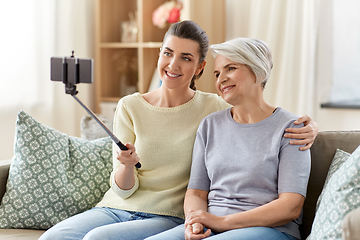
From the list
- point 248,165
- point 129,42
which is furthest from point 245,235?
point 129,42

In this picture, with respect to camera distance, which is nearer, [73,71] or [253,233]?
[73,71]

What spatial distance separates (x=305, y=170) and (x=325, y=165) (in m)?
0.24

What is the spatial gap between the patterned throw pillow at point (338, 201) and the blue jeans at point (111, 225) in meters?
0.54

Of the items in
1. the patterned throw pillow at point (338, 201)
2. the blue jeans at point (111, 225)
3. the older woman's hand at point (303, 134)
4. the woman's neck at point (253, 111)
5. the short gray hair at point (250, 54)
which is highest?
the short gray hair at point (250, 54)

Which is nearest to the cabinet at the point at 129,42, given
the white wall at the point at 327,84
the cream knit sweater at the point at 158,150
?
the white wall at the point at 327,84

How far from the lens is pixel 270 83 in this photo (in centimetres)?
293

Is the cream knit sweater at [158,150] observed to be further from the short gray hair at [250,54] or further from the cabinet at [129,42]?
the cabinet at [129,42]

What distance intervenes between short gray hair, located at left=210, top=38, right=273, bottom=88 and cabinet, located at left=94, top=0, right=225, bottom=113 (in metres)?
1.46

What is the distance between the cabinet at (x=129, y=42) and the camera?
2990 millimetres

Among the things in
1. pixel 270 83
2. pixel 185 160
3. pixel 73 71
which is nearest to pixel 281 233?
pixel 185 160

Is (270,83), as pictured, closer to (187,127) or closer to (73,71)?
(187,127)

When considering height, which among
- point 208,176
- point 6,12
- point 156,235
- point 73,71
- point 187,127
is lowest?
point 156,235

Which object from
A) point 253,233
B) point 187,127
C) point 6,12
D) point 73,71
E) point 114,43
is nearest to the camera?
point 73,71

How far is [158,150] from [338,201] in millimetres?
695
